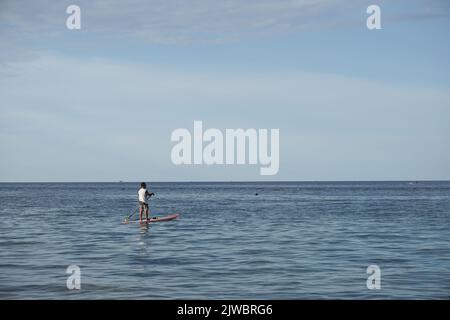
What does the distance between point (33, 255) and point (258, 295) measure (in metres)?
10.8

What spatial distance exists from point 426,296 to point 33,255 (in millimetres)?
14056

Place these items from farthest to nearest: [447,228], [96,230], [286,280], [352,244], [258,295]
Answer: [447,228]
[96,230]
[352,244]
[286,280]
[258,295]

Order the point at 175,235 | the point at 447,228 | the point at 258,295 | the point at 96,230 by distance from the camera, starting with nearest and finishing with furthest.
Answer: the point at 258,295 < the point at 175,235 < the point at 96,230 < the point at 447,228

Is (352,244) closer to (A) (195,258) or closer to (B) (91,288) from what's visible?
(A) (195,258)

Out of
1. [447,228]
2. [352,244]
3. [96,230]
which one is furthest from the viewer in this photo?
[447,228]

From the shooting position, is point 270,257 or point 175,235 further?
point 175,235

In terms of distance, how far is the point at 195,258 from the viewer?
68.8 feet

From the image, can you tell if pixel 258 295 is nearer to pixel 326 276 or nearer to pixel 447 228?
pixel 326 276

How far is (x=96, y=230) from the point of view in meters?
32.5

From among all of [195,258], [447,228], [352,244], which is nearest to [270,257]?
[195,258]
